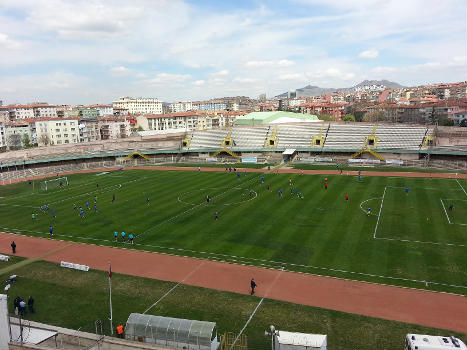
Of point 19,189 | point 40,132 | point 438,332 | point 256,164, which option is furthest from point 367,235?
point 40,132

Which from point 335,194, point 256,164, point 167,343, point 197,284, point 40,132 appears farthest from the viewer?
point 40,132

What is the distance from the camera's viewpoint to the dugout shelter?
1692 centimetres

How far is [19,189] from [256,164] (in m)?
42.3

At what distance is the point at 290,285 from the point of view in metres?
24.1

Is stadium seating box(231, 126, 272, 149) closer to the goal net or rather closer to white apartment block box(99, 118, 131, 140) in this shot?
the goal net

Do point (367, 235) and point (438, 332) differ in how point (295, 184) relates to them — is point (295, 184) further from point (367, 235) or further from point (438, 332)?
point (438, 332)

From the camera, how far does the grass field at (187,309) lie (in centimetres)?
1864

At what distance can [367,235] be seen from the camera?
31828 millimetres

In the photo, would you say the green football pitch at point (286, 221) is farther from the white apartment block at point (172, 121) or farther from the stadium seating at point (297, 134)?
the white apartment block at point (172, 121)

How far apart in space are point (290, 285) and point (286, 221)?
1257 centimetres

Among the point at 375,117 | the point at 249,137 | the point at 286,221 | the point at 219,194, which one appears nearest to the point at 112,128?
the point at 249,137

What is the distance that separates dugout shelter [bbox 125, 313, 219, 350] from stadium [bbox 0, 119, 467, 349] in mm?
63

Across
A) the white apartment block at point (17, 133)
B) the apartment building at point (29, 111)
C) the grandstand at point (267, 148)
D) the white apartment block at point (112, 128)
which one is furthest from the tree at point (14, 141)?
the apartment building at point (29, 111)

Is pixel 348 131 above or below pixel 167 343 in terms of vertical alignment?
above
